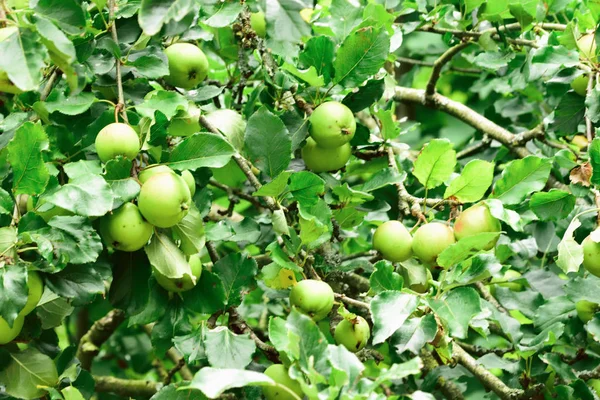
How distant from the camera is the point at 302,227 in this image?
44.6 inches

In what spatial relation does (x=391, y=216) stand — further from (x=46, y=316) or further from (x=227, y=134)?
(x=46, y=316)

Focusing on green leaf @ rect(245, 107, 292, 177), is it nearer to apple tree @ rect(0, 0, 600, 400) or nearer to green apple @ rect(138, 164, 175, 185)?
apple tree @ rect(0, 0, 600, 400)

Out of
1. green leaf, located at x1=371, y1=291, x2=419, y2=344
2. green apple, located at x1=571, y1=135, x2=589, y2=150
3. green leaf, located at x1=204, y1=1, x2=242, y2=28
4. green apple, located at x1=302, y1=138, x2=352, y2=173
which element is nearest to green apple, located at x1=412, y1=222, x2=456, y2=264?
green leaf, located at x1=371, y1=291, x2=419, y2=344

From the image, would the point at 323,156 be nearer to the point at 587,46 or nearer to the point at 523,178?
the point at 523,178

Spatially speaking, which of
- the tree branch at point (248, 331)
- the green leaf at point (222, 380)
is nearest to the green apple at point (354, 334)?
the tree branch at point (248, 331)

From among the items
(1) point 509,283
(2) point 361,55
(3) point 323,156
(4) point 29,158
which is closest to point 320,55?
(2) point 361,55

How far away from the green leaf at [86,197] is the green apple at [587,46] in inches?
36.3

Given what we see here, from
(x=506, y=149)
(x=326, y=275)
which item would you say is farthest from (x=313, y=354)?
(x=506, y=149)

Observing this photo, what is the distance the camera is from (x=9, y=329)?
1051 millimetres

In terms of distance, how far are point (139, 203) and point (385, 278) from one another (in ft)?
1.23

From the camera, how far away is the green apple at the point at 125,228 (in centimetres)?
99

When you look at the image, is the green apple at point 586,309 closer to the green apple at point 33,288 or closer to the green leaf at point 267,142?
the green leaf at point 267,142

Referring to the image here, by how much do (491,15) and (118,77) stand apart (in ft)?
2.59

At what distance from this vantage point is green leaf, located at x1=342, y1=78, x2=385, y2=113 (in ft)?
4.26
